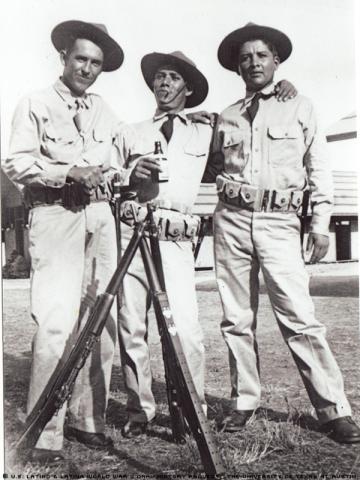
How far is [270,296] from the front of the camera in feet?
10.3

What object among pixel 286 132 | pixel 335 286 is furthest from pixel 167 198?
pixel 335 286

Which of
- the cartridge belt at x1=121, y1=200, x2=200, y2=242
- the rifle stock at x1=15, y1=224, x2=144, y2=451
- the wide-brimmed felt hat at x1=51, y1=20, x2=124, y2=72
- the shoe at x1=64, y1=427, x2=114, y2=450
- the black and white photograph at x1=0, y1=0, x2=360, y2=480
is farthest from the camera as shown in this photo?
the cartridge belt at x1=121, y1=200, x2=200, y2=242

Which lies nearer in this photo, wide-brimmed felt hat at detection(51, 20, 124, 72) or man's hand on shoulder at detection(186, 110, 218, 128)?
wide-brimmed felt hat at detection(51, 20, 124, 72)

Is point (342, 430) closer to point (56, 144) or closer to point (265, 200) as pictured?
point (265, 200)

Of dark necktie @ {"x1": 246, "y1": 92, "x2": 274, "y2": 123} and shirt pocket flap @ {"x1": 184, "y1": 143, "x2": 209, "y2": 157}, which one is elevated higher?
dark necktie @ {"x1": 246, "y1": 92, "x2": 274, "y2": 123}

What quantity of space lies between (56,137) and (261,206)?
111 centimetres

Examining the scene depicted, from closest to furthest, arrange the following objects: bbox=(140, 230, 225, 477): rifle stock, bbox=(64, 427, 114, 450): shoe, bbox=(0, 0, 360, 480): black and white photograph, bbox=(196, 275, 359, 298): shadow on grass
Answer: bbox=(140, 230, 225, 477): rifle stock
bbox=(0, 0, 360, 480): black and white photograph
bbox=(64, 427, 114, 450): shoe
bbox=(196, 275, 359, 298): shadow on grass

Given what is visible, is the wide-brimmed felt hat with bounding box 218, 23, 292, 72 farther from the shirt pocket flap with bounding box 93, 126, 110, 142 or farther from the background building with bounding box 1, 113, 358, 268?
the shirt pocket flap with bounding box 93, 126, 110, 142

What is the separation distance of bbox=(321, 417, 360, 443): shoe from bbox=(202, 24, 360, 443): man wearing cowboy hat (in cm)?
21

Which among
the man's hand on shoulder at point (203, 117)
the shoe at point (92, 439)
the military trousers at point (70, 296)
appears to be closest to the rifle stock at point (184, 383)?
the military trousers at point (70, 296)

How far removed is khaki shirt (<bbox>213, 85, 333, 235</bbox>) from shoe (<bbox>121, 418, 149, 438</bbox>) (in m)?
1.37

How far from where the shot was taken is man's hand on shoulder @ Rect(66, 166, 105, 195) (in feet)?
9.20

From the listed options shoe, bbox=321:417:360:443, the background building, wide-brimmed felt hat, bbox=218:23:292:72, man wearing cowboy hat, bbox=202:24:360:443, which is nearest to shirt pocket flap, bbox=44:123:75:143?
the background building

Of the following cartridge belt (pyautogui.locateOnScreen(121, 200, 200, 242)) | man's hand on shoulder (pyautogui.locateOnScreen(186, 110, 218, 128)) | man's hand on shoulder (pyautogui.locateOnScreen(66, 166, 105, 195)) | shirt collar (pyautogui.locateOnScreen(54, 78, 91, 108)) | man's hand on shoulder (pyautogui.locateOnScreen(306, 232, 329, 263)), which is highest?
shirt collar (pyautogui.locateOnScreen(54, 78, 91, 108))
